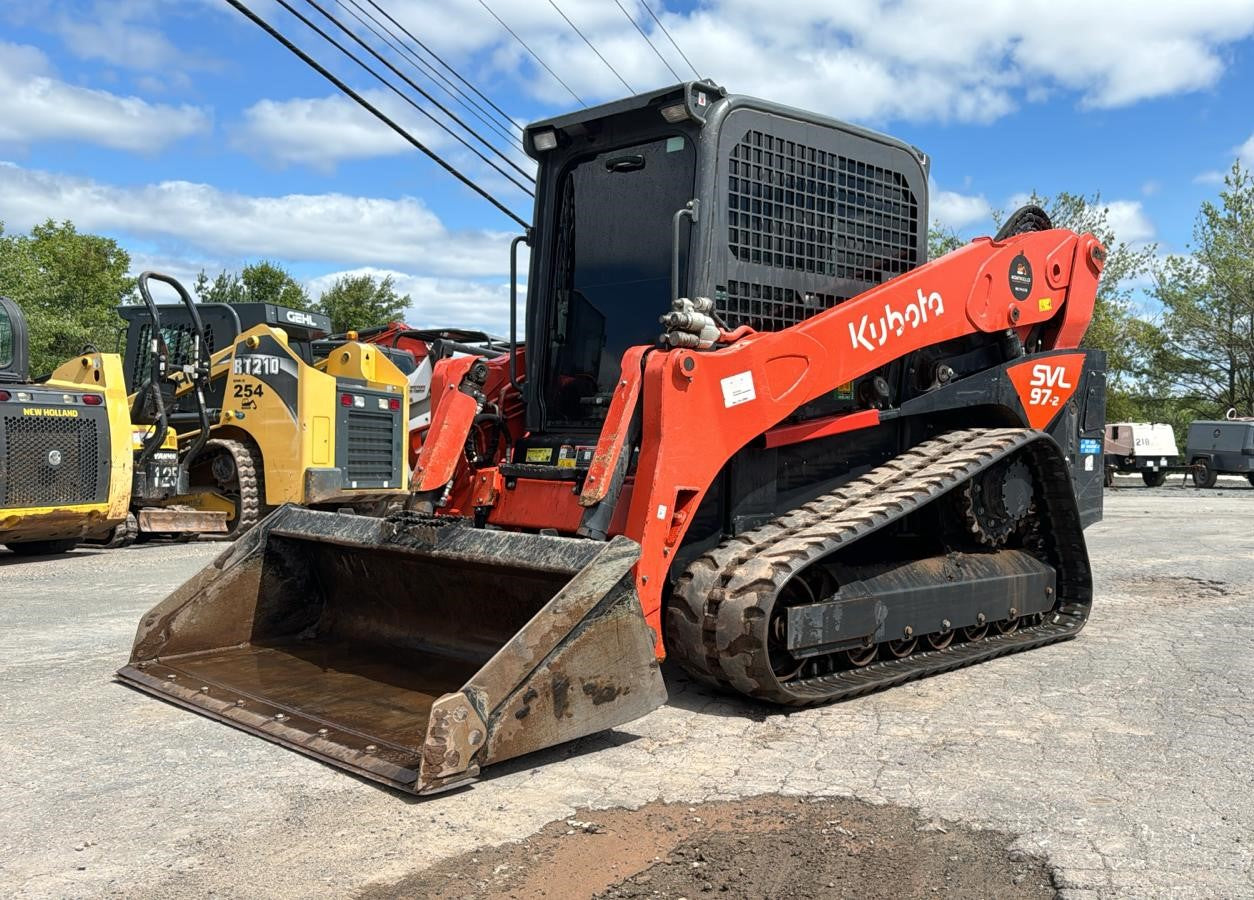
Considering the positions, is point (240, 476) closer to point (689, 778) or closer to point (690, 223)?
point (690, 223)

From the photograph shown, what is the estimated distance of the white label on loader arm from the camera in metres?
4.95

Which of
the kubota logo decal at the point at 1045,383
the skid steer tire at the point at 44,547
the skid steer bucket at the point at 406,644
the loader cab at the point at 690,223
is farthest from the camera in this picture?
the skid steer tire at the point at 44,547

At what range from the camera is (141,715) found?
4816 mm

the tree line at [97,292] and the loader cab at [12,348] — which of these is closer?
A: the loader cab at [12,348]

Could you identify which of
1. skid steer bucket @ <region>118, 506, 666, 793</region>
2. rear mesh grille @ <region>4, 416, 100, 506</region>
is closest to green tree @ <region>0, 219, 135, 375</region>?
rear mesh grille @ <region>4, 416, 100, 506</region>

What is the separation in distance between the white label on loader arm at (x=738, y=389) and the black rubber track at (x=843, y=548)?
624 millimetres

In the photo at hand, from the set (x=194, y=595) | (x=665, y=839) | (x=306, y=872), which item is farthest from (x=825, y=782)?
(x=194, y=595)

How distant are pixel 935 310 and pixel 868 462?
90 centimetres

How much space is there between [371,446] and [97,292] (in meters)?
35.5

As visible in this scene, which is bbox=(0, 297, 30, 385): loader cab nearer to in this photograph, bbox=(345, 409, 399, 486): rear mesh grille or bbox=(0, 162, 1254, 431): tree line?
bbox=(345, 409, 399, 486): rear mesh grille

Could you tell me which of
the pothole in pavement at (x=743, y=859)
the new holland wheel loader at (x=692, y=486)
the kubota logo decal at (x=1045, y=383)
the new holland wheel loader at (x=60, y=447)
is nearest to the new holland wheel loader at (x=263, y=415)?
the new holland wheel loader at (x=60, y=447)

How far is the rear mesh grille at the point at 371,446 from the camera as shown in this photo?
41.9ft

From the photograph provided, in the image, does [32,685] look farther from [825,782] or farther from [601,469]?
[825,782]

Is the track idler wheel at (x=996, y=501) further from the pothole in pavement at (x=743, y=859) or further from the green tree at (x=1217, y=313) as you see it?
the green tree at (x=1217, y=313)
